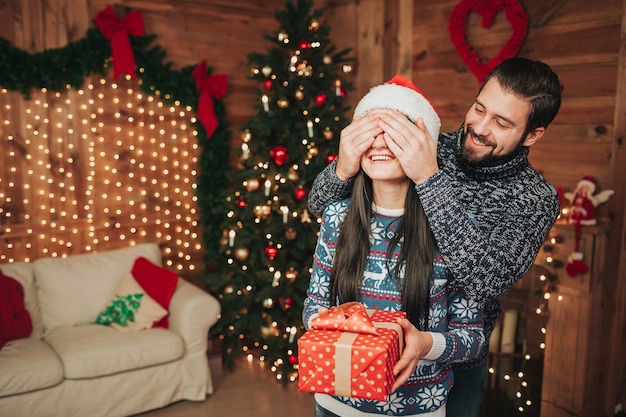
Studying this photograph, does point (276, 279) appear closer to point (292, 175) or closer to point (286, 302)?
point (286, 302)

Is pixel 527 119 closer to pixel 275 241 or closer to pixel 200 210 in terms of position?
pixel 275 241

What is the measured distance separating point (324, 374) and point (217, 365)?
3.00m

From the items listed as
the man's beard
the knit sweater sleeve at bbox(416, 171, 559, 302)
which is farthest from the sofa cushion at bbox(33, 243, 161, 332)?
the knit sweater sleeve at bbox(416, 171, 559, 302)

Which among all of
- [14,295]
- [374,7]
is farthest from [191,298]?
[374,7]

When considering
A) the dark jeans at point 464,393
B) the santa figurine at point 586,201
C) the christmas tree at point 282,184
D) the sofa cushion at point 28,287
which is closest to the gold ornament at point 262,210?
the christmas tree at point 282,184

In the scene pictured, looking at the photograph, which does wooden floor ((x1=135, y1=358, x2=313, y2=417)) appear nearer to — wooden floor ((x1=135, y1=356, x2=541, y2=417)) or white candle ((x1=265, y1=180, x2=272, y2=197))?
wooden floor ((x1=135, y1=356, x2=541, y2=417))

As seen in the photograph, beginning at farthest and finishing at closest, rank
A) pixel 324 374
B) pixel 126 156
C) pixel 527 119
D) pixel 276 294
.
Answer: pixel 126 156, pixel 276 294, pixel 527 119, pixel 324 374

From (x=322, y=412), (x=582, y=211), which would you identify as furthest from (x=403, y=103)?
(x=582, y=211)

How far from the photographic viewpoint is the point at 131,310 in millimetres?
3680

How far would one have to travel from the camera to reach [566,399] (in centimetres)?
313

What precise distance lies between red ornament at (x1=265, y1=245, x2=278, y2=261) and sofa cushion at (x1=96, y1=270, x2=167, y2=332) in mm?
698

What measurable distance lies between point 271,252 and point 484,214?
2381 mm

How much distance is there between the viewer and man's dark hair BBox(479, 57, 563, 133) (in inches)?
62.3

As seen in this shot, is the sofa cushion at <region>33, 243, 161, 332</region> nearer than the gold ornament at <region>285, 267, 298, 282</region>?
Yes
